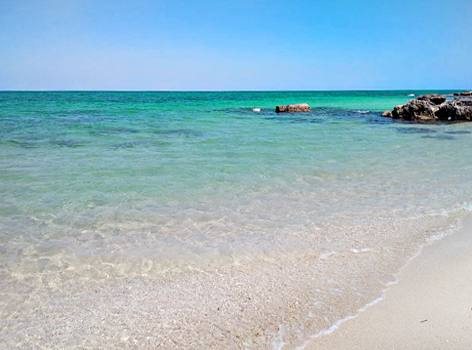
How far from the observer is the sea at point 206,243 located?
2.96m

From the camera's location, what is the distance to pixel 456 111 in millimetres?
23469

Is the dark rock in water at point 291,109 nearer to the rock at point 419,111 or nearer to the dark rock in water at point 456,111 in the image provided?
the rock at point 419,111

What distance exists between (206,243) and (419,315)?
8.20 ft

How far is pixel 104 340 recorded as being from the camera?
2.76 metres

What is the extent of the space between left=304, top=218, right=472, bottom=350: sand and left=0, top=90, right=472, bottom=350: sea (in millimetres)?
139

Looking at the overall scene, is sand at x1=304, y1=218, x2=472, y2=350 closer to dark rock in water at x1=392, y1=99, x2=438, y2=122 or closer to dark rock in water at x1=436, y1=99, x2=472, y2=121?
dark rock in water at x1=392, y1=99, x2=438, y2=122

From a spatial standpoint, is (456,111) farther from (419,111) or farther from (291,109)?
(291,109)

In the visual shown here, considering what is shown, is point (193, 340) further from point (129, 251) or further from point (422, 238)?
point (422, 238)

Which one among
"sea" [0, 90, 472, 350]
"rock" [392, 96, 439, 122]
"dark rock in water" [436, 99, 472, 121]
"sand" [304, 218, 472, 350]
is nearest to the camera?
"sand" [304, 218, 472, 350]

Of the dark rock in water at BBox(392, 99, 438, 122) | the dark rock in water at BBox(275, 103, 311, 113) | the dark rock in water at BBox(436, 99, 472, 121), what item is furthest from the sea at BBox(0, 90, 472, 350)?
the dark rock in water at BBox(275, 103, 311, 113)

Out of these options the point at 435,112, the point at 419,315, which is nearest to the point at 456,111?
the point at 435,112

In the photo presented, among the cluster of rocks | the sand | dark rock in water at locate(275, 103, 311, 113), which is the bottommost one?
the sand

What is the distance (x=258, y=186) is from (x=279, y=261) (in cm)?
313

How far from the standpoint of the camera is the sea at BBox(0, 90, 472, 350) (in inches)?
116
